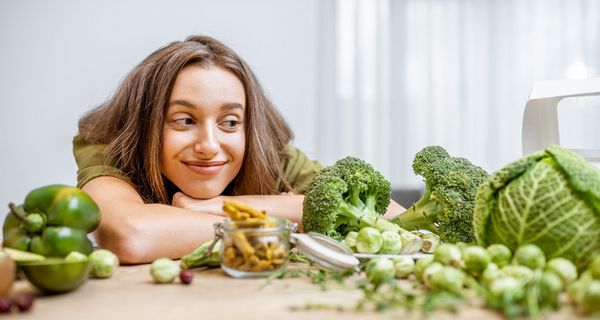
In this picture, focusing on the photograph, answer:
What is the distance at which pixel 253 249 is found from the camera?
41.2 inches

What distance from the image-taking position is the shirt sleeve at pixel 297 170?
2076 mm

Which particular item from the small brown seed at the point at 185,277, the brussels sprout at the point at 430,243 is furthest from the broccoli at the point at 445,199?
the small brown seed at the point at 185,277

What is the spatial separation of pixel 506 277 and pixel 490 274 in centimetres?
3

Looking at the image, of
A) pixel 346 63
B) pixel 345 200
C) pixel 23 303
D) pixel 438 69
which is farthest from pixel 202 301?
pixel 438 69

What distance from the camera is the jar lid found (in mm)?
1076

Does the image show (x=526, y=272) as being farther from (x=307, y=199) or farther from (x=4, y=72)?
(x=4, y=72)

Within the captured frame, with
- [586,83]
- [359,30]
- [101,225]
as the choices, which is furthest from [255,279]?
[359,30]

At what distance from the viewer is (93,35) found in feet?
10.9

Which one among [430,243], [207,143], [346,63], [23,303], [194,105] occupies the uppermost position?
[346,63]

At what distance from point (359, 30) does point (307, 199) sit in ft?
8.66

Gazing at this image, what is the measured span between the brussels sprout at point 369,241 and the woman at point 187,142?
1.34ft

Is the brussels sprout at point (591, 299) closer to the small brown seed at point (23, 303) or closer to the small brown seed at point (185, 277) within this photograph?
the small brown seed at point (185, 277)

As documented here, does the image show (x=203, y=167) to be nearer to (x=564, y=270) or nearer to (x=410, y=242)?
(x=410, y=242)

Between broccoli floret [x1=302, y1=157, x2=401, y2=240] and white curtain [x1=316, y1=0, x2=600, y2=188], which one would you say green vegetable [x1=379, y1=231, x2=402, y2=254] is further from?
white curtain [x1=316, y1=0, x2=600, y2=188]
